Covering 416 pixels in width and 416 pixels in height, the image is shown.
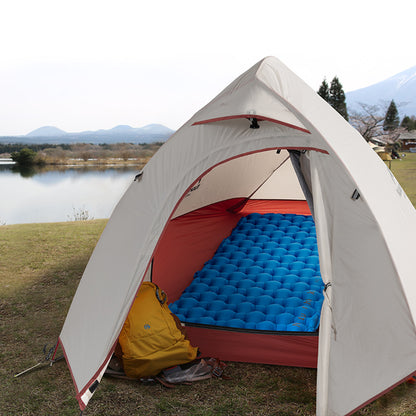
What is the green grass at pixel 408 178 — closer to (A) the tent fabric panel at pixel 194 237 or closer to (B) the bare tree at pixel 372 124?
(A) the tent fabric panel at pixel 194 237

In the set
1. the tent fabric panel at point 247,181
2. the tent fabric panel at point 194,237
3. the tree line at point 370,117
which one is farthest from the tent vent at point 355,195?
the tree line at point 370,117

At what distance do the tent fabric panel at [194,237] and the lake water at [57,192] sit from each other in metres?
4.31

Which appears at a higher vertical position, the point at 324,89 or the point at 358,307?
the point at 324,89

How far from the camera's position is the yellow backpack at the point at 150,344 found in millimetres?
2260

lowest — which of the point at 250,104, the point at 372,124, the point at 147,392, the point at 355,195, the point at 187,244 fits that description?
the point at 147,392

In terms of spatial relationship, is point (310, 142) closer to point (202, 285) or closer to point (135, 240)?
point (135, 240)

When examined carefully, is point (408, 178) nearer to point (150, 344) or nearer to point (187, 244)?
point (187, 244)

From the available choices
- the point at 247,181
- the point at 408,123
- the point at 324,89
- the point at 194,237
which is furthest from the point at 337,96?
the point at 194,237

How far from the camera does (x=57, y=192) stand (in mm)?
12055

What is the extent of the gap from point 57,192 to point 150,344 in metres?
10.5

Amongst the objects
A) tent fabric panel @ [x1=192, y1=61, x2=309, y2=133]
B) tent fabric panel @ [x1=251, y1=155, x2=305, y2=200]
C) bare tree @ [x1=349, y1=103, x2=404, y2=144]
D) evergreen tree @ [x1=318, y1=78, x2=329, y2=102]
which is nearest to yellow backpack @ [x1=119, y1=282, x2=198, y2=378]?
tent fabric panel @ [x1=192, y1=61, x2=309, y2=133]

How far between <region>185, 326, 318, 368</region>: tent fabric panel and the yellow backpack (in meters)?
0.18

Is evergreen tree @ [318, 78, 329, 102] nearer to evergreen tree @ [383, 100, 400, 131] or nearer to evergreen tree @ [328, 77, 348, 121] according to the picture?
evergreen tree @ [328, 77, 348, 121]

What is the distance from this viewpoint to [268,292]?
2.97 metres
